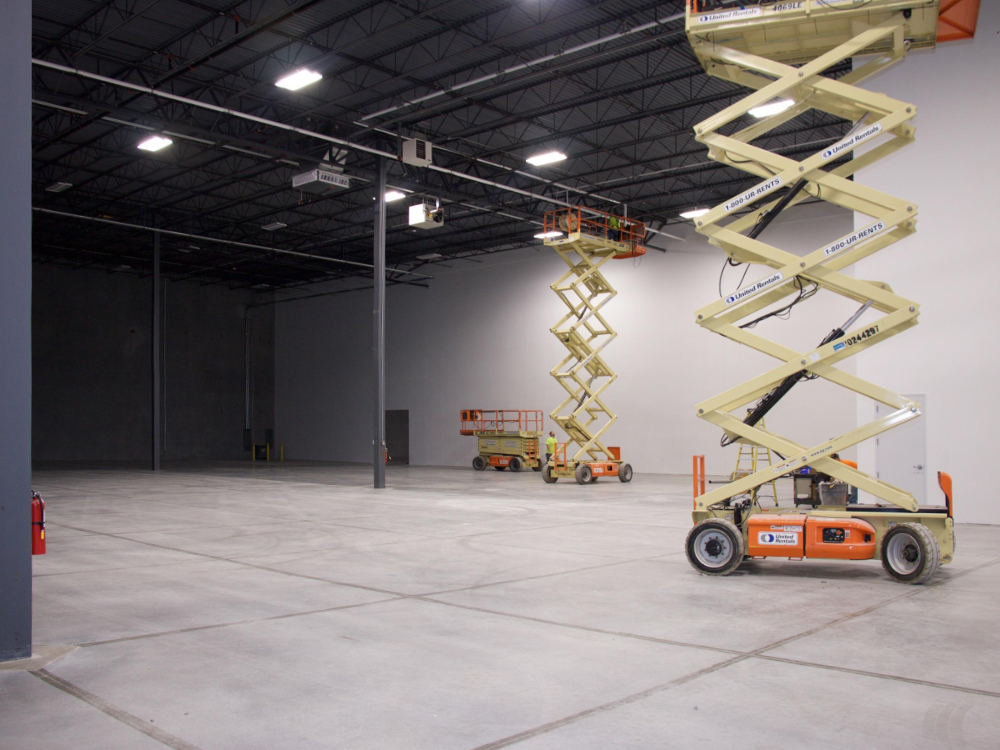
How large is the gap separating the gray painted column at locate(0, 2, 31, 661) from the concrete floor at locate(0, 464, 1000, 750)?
58cm

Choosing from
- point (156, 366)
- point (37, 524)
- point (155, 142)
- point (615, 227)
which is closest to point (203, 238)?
point (156, 366)

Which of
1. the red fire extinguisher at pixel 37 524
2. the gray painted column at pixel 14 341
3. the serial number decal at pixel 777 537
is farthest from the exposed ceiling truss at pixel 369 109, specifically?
the red fire extinguisher at pixel 37 524

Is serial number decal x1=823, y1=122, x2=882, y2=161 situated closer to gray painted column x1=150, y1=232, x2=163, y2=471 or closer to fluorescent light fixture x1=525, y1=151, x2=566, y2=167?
fluorescent light fixture x1=525, y1=151, x2=566, y2=167

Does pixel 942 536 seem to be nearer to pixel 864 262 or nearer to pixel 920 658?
pixel 920 658

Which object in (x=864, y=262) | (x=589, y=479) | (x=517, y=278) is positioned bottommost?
(x=589, y=479)

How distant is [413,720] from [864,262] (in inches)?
580

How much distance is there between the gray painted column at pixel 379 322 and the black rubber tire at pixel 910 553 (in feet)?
54.0

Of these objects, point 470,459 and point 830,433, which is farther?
point 470,459

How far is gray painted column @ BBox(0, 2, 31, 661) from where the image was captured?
5895mm

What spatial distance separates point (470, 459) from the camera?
38844 millimetres

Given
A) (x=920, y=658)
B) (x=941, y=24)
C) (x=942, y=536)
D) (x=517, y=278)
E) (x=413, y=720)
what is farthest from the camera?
(x=517, y=278)

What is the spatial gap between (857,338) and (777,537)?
8.29 feet

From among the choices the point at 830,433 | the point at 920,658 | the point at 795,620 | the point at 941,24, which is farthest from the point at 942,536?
the point at 830,433

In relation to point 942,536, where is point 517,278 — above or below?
above
